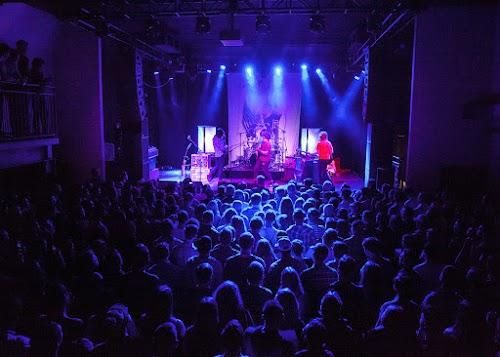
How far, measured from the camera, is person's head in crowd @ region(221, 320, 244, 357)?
3004 millimetres

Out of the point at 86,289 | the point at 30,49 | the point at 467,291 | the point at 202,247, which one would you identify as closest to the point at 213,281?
the point at 202,247

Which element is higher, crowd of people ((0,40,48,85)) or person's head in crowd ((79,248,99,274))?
crowd of people ((0,40,48,85))

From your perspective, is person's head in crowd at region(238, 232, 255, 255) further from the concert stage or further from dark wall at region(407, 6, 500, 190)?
the concert stage

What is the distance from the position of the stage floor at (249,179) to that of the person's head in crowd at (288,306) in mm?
11493

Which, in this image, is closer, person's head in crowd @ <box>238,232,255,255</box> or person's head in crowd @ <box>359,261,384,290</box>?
person's head in crowd @ <box>359,261,384,290</box>

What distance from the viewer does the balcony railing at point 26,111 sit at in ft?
28.4

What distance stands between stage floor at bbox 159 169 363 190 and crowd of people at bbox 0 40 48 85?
6.42 metres

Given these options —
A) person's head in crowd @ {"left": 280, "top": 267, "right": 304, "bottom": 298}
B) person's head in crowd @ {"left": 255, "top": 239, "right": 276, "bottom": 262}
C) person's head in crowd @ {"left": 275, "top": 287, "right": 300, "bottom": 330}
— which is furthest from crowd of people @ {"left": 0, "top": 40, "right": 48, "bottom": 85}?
person's head in crowd @ {"left": 275, "top": 287, "right": 300, "bottom": 330}

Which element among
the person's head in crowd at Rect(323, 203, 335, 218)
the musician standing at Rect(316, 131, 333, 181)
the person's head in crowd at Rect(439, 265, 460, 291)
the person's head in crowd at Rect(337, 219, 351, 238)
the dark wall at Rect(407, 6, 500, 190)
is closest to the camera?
the person's head in crowd at Rect(439, 265, 460, 291)

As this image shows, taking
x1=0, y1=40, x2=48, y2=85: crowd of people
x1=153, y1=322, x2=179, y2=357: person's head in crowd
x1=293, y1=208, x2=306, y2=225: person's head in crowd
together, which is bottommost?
x1=153, y1=322, x2=179, y2=357: person's head in crowd

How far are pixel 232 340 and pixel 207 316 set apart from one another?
273mm

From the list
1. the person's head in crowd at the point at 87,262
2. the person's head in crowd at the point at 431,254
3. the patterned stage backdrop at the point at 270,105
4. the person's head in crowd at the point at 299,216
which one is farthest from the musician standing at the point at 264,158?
the person's head in crowd at the point at 87,262

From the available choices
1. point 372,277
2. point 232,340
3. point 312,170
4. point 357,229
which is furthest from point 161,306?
point 312,170

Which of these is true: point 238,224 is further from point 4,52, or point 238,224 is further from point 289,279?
point 4,52
